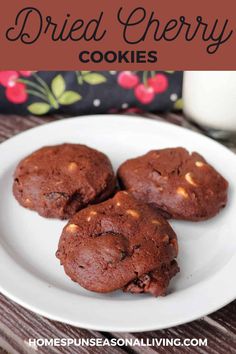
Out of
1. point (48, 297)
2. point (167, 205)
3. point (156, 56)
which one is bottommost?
point (48, 297)

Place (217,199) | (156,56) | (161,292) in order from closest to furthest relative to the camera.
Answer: (161,292) < (217,199) < (156,56)

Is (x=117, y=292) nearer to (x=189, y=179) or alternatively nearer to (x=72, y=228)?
(x=72, y=228)

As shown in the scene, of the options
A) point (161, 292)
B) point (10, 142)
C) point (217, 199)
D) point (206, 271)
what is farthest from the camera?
point (10, 142)

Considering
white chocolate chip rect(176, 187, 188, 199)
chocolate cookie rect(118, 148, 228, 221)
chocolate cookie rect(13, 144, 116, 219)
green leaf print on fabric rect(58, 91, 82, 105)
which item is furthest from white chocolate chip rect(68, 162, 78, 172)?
green leaf print on fabric rect(58, 91, 82, 105)

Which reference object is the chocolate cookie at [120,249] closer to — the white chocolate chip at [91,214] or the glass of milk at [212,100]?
the white chocolate chip at [91,214]

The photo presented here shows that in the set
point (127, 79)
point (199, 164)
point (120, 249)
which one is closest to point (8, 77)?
point (127, 79)

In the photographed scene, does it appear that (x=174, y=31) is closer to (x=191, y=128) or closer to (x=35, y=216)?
(x=191, y=128)

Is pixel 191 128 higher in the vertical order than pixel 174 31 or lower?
lower

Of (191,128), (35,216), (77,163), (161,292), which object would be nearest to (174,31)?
(191,128)

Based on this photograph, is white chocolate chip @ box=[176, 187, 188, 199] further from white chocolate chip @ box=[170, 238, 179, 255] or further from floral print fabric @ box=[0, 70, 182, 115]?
floral print fabric @ box=[0, 70, 182, 115]
